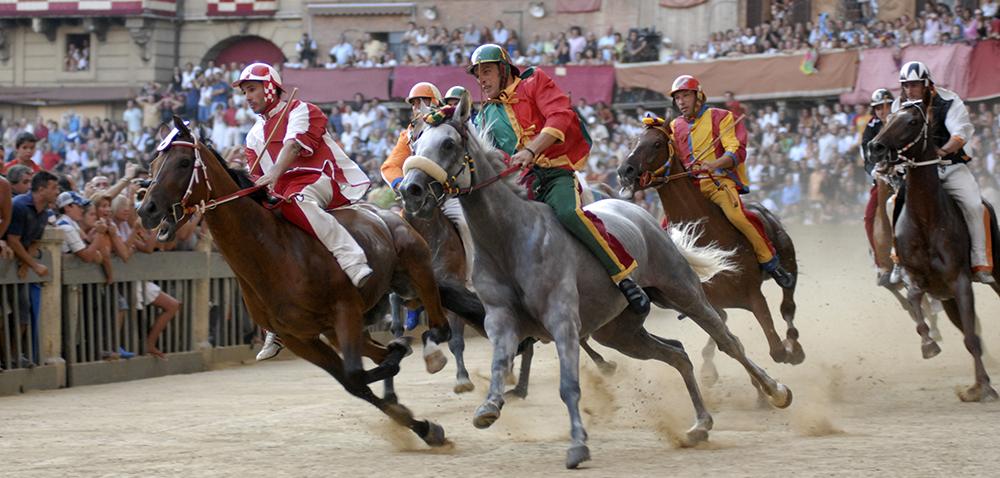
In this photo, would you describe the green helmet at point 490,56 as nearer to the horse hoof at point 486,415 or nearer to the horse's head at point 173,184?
the horse's head at point 173,184

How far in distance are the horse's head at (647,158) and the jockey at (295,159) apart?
2.32 meters

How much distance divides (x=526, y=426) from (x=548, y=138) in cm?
249

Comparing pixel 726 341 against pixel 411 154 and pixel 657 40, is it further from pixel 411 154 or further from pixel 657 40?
pixel 657 40

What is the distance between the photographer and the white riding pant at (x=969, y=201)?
11.9 meters

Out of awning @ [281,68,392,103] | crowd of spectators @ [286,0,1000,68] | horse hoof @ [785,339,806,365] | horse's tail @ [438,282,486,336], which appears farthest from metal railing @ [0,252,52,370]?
awning @ [281,68,392,103]

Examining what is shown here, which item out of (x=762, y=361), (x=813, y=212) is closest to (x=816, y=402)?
(x=762, y=361)

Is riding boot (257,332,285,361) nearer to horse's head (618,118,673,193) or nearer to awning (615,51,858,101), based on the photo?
horse's head (618,118,673,193)

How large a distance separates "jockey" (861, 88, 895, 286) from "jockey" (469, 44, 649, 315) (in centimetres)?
504

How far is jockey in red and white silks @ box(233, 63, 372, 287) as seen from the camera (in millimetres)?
9625

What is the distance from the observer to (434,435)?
9.14 meters

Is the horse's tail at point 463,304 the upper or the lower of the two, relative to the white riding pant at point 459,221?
lower

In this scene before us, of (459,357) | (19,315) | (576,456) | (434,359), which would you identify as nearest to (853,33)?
(459,357)

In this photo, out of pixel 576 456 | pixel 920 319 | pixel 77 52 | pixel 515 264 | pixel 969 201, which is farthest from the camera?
pixel 77 52

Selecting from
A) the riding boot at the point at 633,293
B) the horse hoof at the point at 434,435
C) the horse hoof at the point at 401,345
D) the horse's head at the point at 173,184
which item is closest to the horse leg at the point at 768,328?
the riding boot at the point at 633,293
